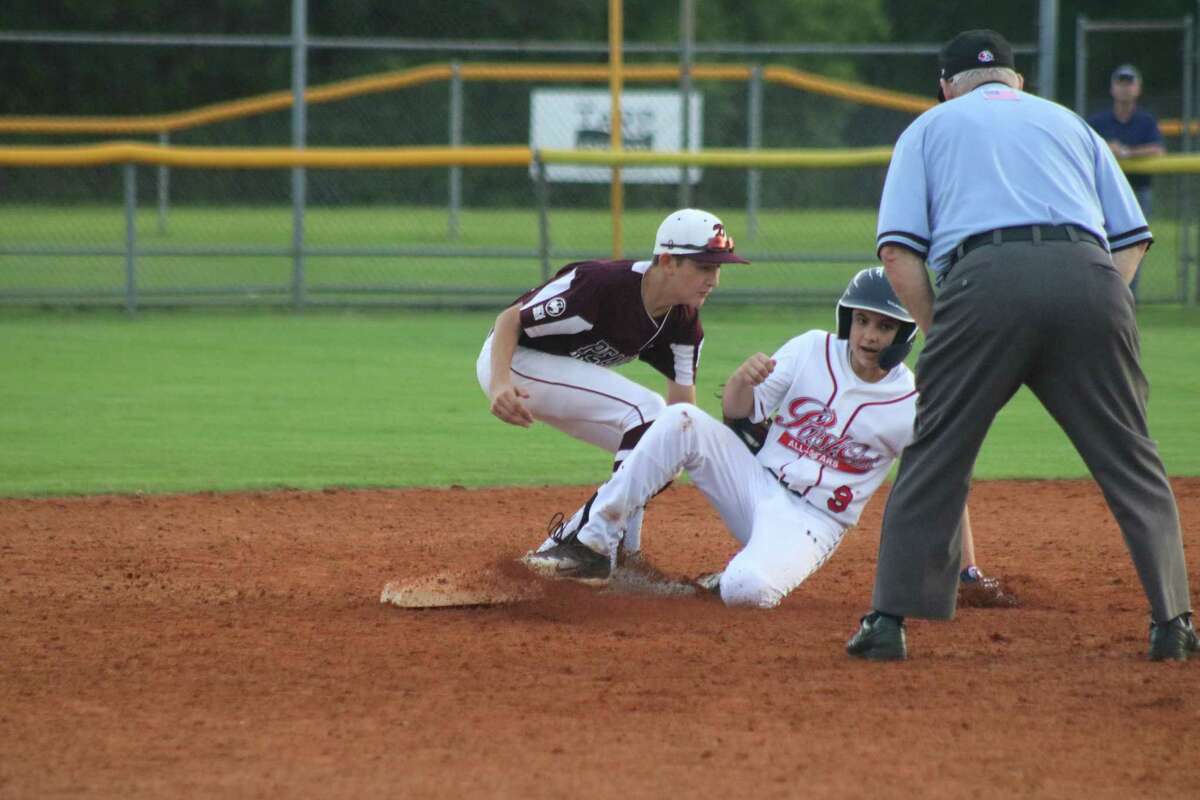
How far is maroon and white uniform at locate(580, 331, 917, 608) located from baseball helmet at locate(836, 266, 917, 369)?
0.15 meters

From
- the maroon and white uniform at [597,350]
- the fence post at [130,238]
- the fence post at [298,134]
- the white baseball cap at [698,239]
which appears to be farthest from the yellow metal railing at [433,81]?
the white baseball cap at [698,239]

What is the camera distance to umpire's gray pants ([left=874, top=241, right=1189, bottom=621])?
4.32 meters

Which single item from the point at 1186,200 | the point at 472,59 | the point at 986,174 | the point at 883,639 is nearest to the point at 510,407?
the point at 883,639

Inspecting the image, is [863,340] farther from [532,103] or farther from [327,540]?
[532,103]

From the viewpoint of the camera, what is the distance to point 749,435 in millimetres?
5547

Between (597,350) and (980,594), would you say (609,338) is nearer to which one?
(597,350)

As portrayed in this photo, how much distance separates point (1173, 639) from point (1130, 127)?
1128 cm

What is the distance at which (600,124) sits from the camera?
22.5m

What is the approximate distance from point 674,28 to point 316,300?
767 inches

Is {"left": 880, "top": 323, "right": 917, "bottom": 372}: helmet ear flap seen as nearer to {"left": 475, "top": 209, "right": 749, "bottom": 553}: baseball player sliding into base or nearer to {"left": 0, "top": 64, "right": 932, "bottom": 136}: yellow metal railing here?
{"left": 475, "top": 209, "right": 749, "bottom": 553}: baseball player sliding into base

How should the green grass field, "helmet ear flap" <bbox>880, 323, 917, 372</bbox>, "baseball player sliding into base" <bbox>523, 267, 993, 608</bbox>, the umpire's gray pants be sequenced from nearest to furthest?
the umpire's gray pants
"helmet ear flap" <bbox>880, 323, 917, 372</bbox>
"baseball player sliding into base" <bbox>523, 267, 993, 608</bbox>
the green grass field

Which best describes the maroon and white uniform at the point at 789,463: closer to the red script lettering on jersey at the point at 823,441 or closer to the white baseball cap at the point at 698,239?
the red script lettering on jersey at the point at 823,441

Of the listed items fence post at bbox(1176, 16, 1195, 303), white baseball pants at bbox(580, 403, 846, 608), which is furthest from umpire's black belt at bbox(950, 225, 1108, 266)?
fence post at bbox(1176, 16, 1195, 303)

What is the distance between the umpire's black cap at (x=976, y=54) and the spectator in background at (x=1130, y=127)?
10.5m
